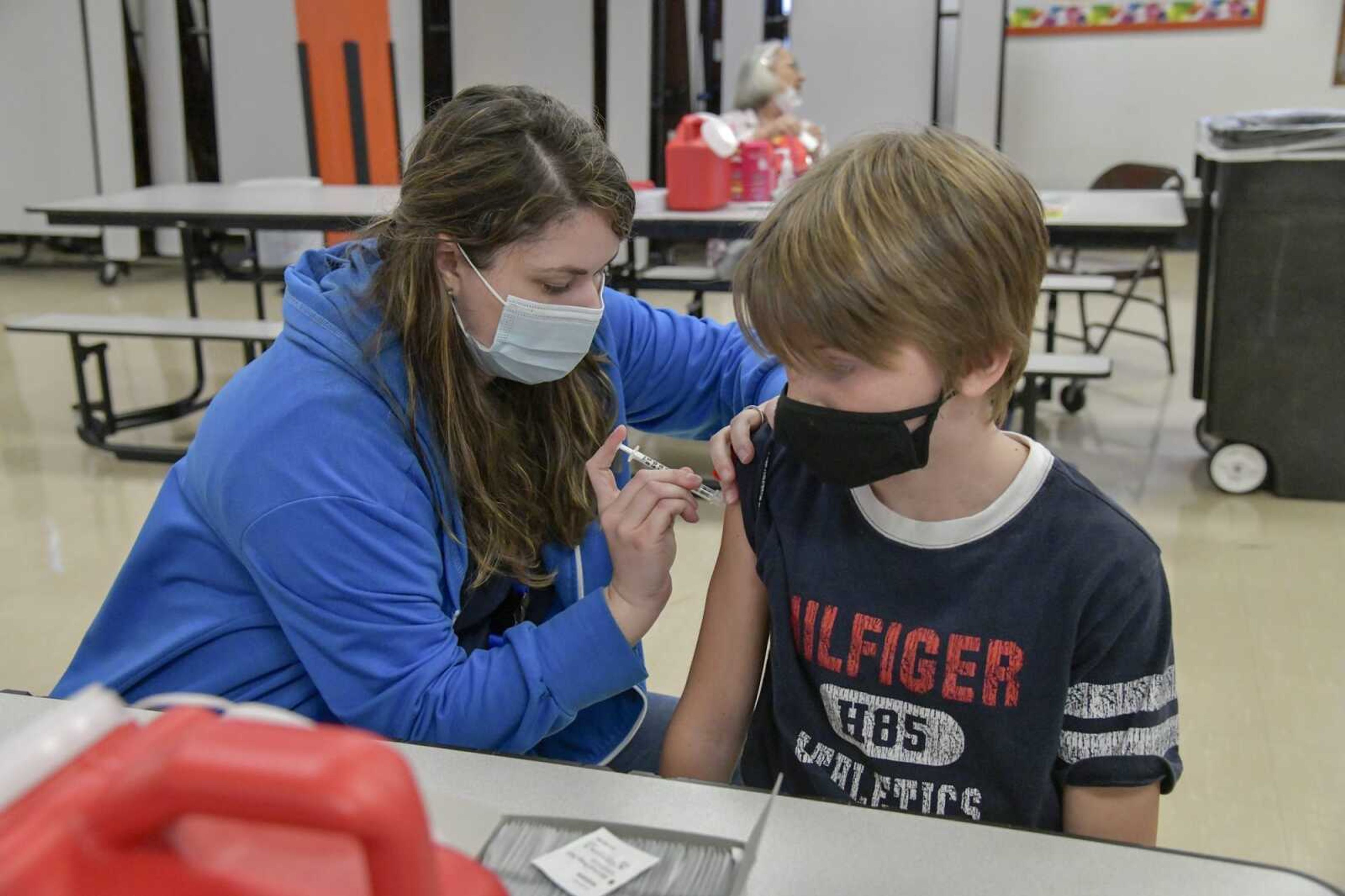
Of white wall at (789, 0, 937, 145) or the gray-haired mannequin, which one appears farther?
white wall at (789, 0, 937, 145)

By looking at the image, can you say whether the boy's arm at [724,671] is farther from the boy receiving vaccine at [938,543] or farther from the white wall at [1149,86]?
the white wall at [1149,86]

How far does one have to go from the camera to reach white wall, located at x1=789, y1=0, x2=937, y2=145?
6.60 m

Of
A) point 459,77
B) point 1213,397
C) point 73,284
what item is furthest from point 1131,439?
point 73,284

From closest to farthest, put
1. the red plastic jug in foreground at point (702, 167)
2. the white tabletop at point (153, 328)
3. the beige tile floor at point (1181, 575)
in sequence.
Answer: the beige tile floor at point (1181, 575) → the red plastic jug in foreground at point (702, 167) → the white tabletop at point (153, 328)

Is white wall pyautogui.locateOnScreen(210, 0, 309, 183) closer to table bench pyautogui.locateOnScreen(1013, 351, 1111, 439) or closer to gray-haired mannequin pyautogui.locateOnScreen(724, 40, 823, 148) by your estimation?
gray-haired mannequin pyautogui.locateOnScreen(724, 40, 823, 148)

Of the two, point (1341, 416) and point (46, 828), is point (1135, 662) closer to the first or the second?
point (46, 828)

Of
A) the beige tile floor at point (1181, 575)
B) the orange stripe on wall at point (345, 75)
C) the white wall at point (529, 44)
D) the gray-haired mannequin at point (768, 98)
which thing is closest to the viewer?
the beige tile floor at point (1181, 575)

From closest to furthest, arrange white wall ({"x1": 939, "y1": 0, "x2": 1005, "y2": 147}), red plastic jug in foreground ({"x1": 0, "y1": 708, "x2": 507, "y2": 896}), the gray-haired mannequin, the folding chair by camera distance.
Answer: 1. red plastic jug in foreground ({"x1": 0, "y1": 708, "x2": 507, "y2": 896})
2. the folding chair
3. the gray-haired mannequin
4. white wall ({"x1": 939, "y1": 0, "x2": 1005, "y2": 147})

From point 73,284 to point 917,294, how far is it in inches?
273

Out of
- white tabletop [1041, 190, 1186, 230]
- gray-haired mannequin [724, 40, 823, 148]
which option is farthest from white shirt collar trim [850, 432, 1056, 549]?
gray-haired mannequin [724, 40, 823, 148]

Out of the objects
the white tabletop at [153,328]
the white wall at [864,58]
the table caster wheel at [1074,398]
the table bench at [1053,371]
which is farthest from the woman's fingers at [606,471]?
the white wall at [864,58]

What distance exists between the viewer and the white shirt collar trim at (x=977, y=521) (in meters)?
1.02

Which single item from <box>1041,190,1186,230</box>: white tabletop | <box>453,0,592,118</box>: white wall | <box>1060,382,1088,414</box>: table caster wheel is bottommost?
<box>1060,382,1088,414</box>: table caster wheel

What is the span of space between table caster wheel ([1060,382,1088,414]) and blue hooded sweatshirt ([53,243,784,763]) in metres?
3.26
